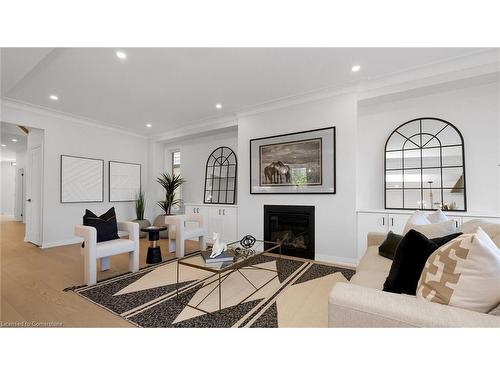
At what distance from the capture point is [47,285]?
250 cm

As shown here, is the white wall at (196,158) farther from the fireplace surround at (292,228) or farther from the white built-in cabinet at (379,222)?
the white built-in cabinet at (379,222)

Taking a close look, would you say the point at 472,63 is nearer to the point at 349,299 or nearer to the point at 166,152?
the point at 349,299

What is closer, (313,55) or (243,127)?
(313,55)

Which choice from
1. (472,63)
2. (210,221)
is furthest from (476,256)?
(210,221)

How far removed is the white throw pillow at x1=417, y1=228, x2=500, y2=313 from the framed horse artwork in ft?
8.00

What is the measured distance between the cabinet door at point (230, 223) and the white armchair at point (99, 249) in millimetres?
1892

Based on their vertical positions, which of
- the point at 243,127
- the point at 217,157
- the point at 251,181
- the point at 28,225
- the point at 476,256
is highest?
the point at 243,127

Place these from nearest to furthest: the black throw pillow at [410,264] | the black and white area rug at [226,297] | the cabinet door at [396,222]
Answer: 1. the black throw pillow at [410,264]
2. the black and white area rug at [226,297]
3. the cabinet door at [396,222]

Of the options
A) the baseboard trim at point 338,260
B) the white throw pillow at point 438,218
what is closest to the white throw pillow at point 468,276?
the white throw pillow at point 438,218

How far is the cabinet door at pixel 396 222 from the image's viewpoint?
297cm

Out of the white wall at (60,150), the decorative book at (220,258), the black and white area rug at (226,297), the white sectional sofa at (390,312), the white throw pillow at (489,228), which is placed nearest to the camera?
the white sectional sofa at (390,312)

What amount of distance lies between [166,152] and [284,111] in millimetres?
3840
